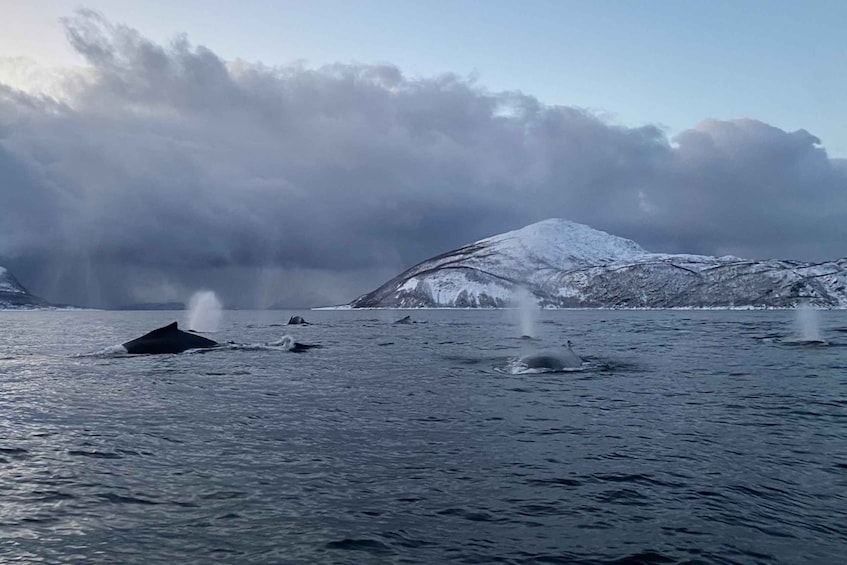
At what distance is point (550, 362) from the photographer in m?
35.6

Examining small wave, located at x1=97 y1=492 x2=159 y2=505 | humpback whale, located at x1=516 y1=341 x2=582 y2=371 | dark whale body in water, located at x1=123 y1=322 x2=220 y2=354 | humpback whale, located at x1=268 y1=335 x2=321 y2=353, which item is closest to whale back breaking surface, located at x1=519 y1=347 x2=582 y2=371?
humpback whale, located at x1=516 y1=341 x2=582 y2=371

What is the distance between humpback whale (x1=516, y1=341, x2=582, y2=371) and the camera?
35062mm

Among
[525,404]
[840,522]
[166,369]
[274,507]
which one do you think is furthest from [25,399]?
[840,522]

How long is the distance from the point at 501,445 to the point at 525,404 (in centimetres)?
694

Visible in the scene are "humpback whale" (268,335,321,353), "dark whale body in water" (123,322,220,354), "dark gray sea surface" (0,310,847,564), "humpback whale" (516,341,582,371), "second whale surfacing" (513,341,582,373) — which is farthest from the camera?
"humpback whale" (268,335,321,353)

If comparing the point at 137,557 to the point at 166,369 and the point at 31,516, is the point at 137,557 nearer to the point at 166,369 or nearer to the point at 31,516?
the point at 31,516

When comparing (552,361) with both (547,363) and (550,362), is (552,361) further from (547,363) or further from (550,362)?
(547,363)

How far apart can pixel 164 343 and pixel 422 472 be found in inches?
1444

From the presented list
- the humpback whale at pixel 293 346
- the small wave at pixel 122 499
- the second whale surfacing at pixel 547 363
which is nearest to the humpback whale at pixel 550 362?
the second whale surfacing at pixel 547 363

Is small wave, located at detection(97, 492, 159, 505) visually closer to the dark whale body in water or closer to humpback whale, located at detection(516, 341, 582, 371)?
humpback whale, located at detection(516, 341, 582, 371)

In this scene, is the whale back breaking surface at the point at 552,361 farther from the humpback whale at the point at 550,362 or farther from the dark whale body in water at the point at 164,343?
the dark whale body in water at the point at 164,343

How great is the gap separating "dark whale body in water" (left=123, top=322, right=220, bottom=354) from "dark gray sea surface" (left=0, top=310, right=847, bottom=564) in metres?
15.1

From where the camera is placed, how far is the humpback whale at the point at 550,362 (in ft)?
115

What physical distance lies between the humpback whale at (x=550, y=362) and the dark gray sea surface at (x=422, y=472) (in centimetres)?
554
